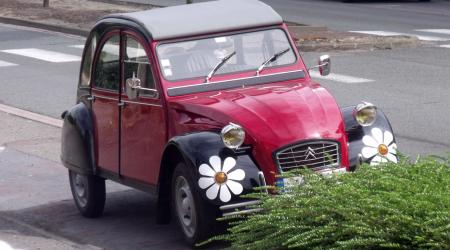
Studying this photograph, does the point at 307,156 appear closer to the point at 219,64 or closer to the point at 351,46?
the point at 219,64

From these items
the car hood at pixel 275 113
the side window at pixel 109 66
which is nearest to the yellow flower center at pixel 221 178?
the car hood at pixel 275 113

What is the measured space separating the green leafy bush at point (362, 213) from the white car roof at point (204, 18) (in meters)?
2.57

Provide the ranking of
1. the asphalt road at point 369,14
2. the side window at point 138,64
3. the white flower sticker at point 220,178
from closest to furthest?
the white flower sticker at point 220,178 < the side window at point 138,64 < the asphalt road at point 369,14

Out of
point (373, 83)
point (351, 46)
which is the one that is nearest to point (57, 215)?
point (373, 83)

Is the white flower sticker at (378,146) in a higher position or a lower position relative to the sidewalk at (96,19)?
higher

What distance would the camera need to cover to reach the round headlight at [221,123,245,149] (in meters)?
7.47

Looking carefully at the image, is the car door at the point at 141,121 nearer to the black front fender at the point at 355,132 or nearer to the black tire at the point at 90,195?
the black tire at the point at 90,195

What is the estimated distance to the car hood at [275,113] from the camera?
7.56 metres

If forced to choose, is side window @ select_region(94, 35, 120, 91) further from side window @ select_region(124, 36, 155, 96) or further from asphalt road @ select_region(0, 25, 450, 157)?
asphalt road @ select_region(0, 25, 450, 157)

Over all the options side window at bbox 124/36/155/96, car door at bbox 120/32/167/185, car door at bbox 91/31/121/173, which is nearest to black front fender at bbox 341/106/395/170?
car door at bbox 120/32/167/185

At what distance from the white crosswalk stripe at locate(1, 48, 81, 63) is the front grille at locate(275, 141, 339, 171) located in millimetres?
13768

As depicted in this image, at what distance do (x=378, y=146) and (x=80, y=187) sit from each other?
2.90m

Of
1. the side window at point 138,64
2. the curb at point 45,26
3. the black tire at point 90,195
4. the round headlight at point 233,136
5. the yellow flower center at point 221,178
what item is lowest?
the curb at point 45,26

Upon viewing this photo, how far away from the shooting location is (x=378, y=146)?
7.96 meters
